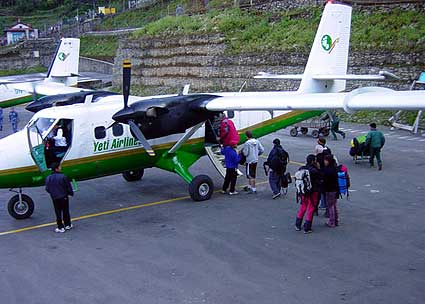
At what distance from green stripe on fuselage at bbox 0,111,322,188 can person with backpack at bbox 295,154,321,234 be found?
4.91 m

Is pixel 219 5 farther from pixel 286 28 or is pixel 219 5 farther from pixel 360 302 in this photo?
pixel 360 302

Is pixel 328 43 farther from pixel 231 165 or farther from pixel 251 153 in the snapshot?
pixel 231 165

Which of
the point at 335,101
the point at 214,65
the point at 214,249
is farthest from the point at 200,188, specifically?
the point at 214,65

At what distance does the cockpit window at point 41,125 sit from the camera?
42.4ft

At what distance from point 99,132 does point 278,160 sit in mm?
4764

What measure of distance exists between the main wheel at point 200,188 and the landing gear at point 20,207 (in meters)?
4.20

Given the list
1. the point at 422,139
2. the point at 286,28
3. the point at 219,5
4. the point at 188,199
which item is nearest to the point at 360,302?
the point at 188,199

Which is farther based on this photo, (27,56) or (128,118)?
(27,56)

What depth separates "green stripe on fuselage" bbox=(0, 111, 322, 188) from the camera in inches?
491

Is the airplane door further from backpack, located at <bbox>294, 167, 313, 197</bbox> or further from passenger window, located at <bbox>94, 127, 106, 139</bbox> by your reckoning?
backpack, located at <bbox>294, 167, 313, 197</bbox>

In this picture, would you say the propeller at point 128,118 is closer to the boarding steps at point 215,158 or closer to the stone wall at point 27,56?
the boarding steps at point 215,158

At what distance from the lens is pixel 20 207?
12703 mm

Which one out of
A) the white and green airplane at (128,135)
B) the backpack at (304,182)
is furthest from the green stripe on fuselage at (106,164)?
the backpack at (304,182)

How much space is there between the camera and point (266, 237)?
35.9 feet
